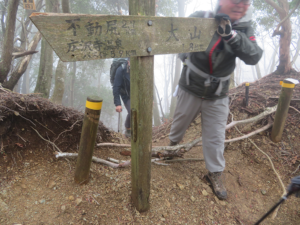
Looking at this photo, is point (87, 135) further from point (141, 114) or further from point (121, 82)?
point (121, 82)

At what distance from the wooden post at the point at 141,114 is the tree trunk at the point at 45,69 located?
17.0 ft

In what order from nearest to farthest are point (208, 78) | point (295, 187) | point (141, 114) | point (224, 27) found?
1. point (295, 187)
2. point (141, 114)
3. point (224, 27)
4. point (208, 78)

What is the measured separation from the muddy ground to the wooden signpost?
0.36 meters

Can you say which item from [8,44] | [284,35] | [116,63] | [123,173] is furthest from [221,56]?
[284,35]

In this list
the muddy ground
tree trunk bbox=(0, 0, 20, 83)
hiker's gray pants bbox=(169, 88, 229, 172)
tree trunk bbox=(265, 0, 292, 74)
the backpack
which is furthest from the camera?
tree trunk bbox=(265, 0, 292, 74)

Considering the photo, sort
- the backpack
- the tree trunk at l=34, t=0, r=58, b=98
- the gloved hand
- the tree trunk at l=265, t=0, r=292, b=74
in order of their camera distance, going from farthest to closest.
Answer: the tree trunk at l=265, t=0, r=292, b=74 → the tree trunk at l=34, t=0, r=58, b=98 → the backpack → the gloved hand

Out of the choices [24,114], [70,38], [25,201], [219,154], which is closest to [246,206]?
[219,154]

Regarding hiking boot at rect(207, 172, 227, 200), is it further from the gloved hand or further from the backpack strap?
the gloved hand

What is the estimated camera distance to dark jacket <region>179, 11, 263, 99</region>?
180 centimetres

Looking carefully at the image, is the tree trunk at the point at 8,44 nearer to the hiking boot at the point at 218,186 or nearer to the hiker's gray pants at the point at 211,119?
the hiker's gray pants at the point at 211,119

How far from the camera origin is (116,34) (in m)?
1.27

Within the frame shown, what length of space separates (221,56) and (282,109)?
2.16 m

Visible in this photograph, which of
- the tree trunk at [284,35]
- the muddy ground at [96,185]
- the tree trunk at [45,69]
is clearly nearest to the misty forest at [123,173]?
the muddy ground at [96,185]

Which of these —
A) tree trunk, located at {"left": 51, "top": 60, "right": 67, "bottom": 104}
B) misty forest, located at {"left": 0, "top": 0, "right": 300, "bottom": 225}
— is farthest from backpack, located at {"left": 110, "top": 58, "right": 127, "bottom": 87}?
tree trunk, located at {"left": 51, "top": 60, "right": 67, "bottom": 104}
